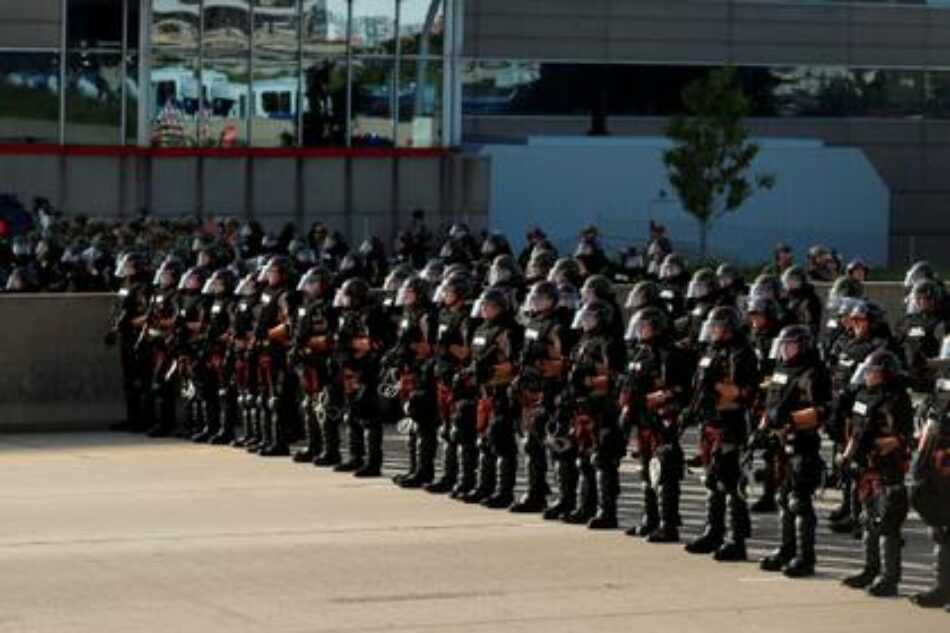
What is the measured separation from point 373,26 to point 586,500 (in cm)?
2905

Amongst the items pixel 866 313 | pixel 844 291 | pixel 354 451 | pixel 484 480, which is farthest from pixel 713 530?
pixel 354 451

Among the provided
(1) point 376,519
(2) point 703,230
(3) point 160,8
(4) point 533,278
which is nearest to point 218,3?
(3) point 160,8

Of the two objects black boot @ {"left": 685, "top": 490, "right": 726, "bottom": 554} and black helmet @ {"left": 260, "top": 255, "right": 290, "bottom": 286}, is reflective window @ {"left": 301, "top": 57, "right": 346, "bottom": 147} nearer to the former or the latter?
black helmet @ {"left": 260, "top": 255, "right": 290, "bottom": 286}

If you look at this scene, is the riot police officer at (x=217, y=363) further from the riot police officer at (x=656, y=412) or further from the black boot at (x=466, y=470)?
the riot police officer at (x=656, y=412)

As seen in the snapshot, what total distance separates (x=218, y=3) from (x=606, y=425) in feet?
93.5

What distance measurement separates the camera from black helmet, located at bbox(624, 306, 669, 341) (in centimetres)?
2125

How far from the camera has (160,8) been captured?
1891 inches

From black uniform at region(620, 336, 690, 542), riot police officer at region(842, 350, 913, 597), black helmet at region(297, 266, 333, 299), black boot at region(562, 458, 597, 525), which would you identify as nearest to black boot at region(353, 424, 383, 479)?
black helmet at region(297, 266, 333, 299)

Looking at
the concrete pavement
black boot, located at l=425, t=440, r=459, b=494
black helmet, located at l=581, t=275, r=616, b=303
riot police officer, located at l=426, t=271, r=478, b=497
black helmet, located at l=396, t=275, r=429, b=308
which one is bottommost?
the concrete pavement

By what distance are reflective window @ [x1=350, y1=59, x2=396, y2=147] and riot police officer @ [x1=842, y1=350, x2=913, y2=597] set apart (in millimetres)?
31992

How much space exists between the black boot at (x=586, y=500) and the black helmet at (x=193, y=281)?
7319 mm

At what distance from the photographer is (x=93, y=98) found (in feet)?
156

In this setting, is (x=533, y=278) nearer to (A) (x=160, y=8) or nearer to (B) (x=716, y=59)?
(A) (x=160, y=8)

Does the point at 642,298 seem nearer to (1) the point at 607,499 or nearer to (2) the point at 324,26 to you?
(1) the point at 607,499
